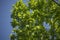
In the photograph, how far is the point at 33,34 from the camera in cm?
1378

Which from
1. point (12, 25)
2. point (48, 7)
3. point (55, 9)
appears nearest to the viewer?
point (55, 9)

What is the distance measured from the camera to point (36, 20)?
1447cm

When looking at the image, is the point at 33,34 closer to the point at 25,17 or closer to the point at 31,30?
the point at 31,30

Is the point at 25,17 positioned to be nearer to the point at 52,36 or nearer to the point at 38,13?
the point at 38,13

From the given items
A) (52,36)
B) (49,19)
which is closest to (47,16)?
A: (49,19)

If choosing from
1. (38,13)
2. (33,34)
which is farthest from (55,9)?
(33,34)

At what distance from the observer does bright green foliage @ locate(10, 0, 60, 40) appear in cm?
1360

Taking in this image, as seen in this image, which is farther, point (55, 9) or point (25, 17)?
point (25, 17)

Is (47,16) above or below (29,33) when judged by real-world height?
above

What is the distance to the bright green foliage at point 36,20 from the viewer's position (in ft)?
44.6

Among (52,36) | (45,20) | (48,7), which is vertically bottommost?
(52,36)

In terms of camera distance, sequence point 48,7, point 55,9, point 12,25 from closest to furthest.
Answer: point 55,9
point 48,7
point 12,25

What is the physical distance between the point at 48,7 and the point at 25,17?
6.01 ft

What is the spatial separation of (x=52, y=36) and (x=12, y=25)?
355cm
